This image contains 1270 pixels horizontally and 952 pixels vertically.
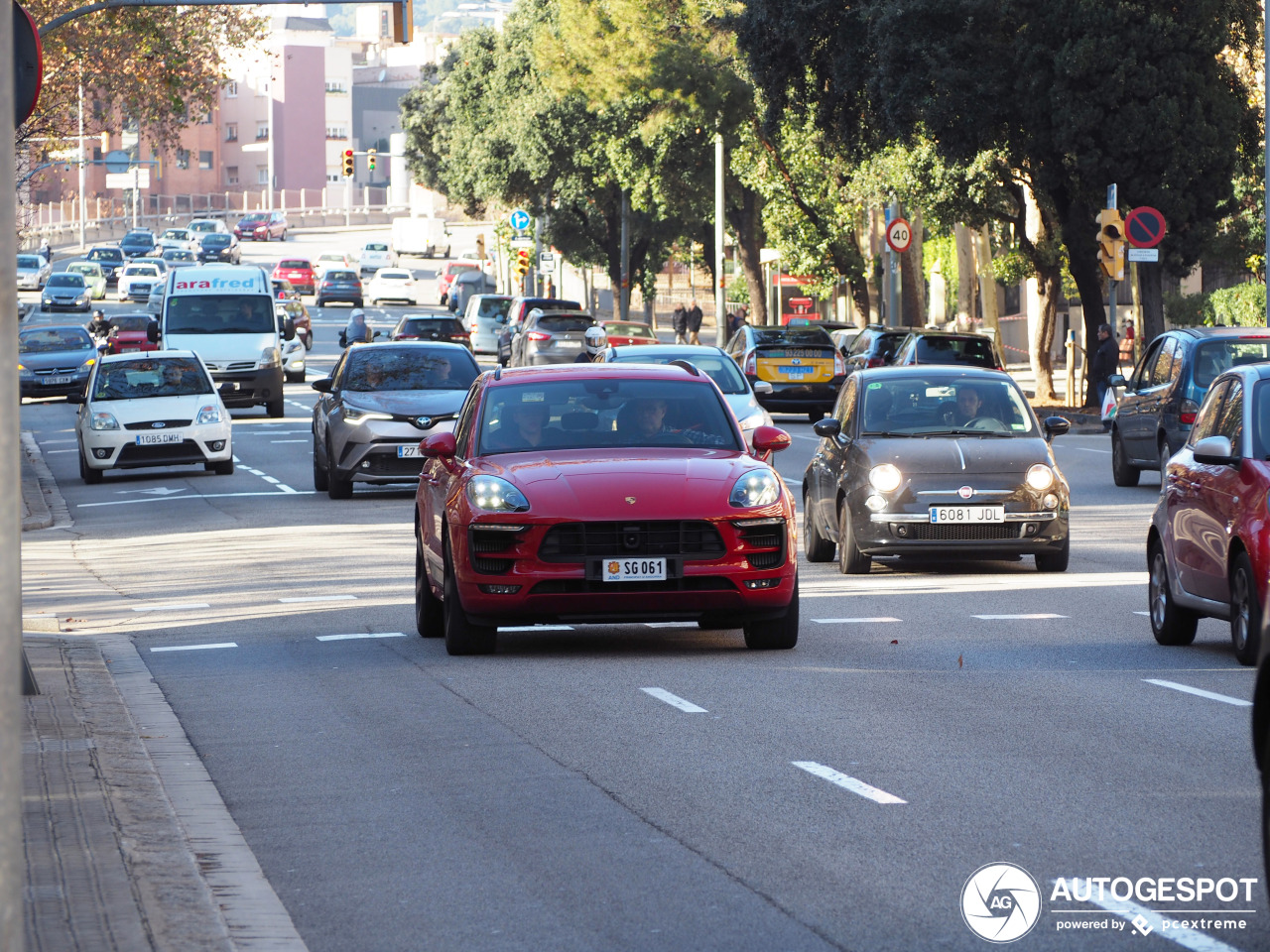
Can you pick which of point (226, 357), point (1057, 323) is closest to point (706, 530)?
point (226, 357)

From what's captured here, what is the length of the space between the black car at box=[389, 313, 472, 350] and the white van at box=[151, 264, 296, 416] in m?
9.59

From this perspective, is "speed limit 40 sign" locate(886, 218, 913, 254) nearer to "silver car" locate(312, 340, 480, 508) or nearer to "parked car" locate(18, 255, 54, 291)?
"silver car" locate(312, 340, 480, 508)

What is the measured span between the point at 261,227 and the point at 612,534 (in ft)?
411

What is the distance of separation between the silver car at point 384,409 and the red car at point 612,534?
11477 mm

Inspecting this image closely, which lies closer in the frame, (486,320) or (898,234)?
(898,234)

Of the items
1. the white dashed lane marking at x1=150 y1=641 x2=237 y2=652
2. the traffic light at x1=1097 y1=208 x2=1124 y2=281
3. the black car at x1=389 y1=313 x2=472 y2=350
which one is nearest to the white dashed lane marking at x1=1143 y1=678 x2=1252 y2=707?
the white dashed lane marking at x1=150 y1=641 x2=237 y2=652

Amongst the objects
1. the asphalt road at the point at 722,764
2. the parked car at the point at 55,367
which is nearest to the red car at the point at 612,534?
the asphalt road at the point at 722,764

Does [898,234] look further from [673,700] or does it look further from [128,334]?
[673,700]

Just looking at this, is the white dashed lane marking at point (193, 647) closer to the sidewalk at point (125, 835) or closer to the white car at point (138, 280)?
the sidewalk at point (125, 835)

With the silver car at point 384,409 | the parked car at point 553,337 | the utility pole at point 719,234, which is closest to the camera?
the silver car at point 384,409

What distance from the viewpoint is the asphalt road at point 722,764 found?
255 inches

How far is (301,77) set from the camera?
504 feet

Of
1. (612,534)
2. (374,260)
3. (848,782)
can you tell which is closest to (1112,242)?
(612,534)

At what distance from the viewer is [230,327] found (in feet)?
127
